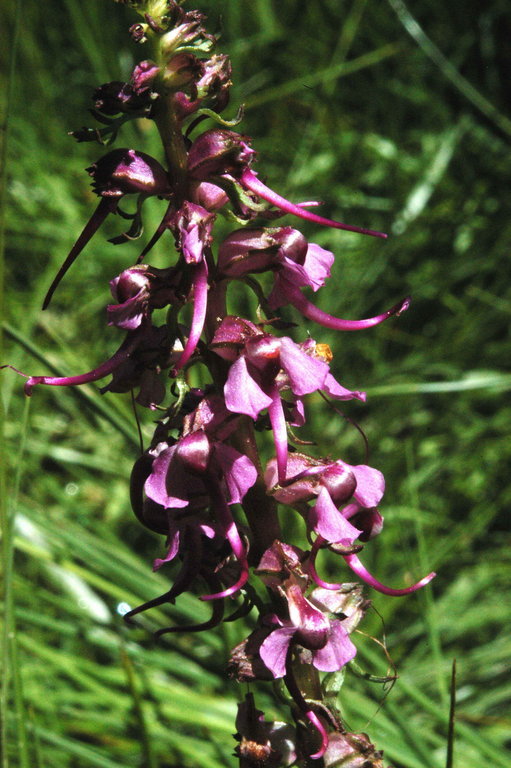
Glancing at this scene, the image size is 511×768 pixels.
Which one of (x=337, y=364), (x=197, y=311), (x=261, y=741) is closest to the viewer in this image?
(x=197, y=311)

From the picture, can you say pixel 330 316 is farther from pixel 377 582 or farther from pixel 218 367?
pixel 377 582

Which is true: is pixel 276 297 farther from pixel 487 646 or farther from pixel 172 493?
pixel 487 646

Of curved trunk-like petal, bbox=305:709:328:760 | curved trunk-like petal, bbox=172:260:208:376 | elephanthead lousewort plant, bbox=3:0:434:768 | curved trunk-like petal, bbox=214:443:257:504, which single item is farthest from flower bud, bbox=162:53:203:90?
curved trunk-like petal, bbox=305:709:328:760

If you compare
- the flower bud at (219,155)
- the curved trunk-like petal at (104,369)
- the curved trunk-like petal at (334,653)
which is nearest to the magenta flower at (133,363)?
the curved trunk-like petal at (104,369)

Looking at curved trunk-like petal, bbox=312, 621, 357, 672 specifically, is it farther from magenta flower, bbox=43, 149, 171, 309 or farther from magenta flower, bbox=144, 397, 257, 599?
magenta flower, bbox=43, 149, 171, 309

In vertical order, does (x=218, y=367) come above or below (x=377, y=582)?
above

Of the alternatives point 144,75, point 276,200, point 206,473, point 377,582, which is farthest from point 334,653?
point 144,75
